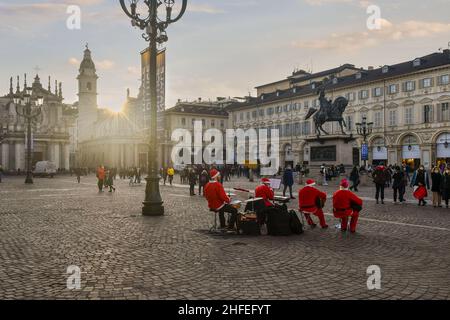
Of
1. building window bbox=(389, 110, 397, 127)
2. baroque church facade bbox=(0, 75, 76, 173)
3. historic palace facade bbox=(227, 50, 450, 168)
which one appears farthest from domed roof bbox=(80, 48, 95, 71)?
building window bbox=(389, 110, 397, 127)

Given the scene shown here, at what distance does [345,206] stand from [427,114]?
50405 mm

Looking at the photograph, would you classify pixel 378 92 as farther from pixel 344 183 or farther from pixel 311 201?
pixel 344 183

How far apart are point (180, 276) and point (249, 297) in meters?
1.39

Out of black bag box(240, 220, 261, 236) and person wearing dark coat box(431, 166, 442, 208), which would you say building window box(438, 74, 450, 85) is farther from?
black bag box(240, 220, 261, 236)

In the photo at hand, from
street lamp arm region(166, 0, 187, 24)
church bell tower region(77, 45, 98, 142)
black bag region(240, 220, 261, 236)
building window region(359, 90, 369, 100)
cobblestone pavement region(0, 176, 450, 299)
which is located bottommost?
cobblestone pavement region(0, 176, 450, 299)

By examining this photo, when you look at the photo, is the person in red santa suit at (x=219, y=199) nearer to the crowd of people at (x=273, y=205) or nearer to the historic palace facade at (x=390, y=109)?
the crowd of people at (x=273, y=205)

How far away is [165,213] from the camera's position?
1476 centimetres

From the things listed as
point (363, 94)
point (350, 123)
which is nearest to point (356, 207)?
point (363, 94)

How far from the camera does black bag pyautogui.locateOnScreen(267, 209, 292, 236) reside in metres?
10.2

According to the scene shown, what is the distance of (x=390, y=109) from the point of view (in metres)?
60.4

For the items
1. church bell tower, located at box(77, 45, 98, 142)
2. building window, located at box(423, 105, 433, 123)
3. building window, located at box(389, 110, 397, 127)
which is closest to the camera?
building window, located at box(423, 105, 433, 123)

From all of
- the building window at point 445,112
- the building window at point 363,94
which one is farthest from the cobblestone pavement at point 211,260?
the building window at point 363,94
